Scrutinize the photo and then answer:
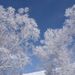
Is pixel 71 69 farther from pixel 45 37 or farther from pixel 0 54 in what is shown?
pixel 0 54

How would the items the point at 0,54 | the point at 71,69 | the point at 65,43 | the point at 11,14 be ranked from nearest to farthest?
the point at 0,54
the point at 11,14
the point at 71,69
the point at 65,43

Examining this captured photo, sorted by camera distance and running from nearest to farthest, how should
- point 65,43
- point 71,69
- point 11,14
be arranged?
point 11,14, point 71,69, point 65,43

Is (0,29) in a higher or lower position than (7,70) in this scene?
higher

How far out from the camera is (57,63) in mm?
22531

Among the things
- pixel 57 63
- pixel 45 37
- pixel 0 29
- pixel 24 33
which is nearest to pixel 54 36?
pixel 45 37

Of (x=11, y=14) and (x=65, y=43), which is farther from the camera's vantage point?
(x=65, y=43)

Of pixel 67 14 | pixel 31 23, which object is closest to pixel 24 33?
pixel 31 23

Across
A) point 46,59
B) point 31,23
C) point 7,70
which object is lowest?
point 7,70

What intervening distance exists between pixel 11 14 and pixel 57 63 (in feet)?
21.3

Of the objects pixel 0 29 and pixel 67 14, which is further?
pixel 67 14

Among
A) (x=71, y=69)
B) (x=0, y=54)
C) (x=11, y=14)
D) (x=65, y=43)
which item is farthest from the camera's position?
(x=65, y=43)

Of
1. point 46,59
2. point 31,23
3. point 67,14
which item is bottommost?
point 46,59

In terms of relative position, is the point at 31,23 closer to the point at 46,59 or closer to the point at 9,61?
the point at 9,61

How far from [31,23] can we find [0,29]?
7.80ft
